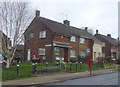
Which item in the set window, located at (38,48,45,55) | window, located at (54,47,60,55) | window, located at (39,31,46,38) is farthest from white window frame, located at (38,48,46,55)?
window, located at (39,31,46,38)

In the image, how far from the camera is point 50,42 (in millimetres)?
31281

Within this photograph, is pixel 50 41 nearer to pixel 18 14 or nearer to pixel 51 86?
pixel 18 14

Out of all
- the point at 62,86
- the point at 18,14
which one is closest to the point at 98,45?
the point at 18,14

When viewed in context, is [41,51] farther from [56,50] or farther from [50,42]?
[56,50]

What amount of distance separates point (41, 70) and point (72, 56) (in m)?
16.7

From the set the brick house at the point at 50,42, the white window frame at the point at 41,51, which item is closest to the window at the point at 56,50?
the brick house at the point at 50,42

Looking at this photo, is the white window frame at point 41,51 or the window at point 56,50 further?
the white window frame at point 41,51

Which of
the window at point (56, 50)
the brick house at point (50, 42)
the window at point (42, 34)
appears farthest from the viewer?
the window at point (42, 34)

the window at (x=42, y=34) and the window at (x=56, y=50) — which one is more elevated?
the window at (x=42, y=34)

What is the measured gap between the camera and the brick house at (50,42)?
1228 inches

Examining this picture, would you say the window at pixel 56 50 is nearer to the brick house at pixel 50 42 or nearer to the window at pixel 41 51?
the brick house at pixel 50 42

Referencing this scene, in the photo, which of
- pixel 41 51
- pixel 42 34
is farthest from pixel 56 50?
pixel 42 34

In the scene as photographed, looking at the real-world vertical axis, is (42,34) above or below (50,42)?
above

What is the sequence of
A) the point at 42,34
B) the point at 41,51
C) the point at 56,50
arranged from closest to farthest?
1. the point at 56,50
2. the point at 41,51
3. the point at 42,34
